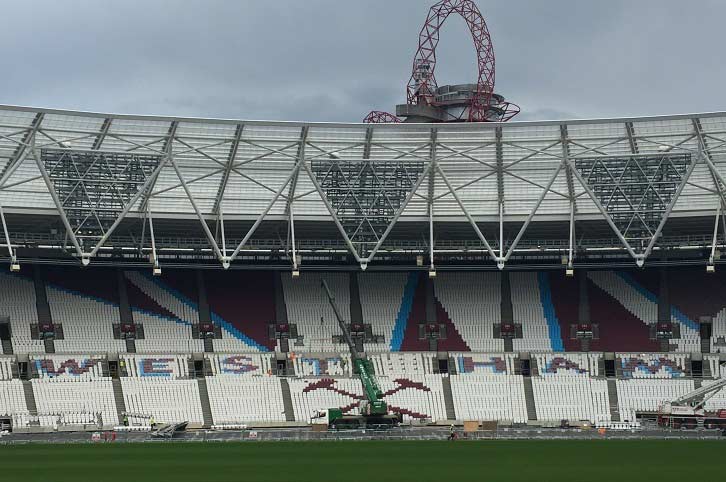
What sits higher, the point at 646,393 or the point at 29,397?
the point at 29,397

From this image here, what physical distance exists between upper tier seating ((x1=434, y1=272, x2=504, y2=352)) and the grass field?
65.5 ft

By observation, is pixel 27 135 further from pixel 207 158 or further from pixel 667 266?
pixel 667 266

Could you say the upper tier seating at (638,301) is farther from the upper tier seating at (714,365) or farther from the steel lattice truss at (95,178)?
the steel lattice truss at (95,178)

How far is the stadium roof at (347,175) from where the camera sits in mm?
58375

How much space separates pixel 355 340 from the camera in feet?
237

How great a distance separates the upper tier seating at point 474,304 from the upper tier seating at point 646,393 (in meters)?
9.29

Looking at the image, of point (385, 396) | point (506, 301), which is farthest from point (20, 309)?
→ point (506, 301)

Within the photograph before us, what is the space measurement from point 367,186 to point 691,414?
76.8ft

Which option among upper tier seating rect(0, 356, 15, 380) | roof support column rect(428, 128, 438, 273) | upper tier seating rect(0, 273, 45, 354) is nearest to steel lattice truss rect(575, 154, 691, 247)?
roof support column rect(428, 128, 438, 273)

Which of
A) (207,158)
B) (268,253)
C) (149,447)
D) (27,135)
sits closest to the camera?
(149,447)

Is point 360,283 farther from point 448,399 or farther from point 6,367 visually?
point 6,367

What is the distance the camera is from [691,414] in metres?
60.5

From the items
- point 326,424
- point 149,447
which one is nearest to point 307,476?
point 149,447

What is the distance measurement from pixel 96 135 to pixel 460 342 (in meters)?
29.2
